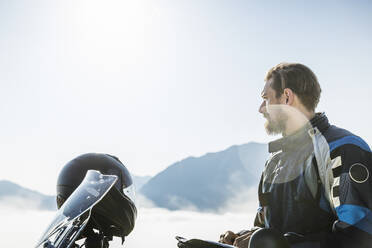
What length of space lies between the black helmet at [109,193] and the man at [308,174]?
0.77m

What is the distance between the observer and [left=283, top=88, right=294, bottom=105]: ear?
9.57 feet

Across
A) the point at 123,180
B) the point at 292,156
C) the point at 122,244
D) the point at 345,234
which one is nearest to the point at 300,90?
the point at 292,156

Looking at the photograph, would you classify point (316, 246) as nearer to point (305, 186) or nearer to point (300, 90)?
point (305, 186)

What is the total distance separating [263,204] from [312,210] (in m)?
0.49

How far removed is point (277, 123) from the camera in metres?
2.98

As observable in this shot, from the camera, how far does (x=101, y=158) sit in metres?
3.22

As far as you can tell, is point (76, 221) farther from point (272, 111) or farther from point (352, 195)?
point (272, 111)

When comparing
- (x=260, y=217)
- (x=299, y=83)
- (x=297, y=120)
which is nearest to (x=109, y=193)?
(x=260, y=217)

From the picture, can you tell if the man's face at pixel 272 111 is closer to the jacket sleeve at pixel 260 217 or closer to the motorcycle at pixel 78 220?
the jacket sleeve at pixel 260 217

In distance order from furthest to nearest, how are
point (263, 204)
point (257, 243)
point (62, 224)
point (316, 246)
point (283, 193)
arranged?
point (263, 204)
point (283, 193)
point (316, 246)
point (62, 224)
point (257, 243)

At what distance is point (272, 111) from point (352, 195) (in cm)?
104

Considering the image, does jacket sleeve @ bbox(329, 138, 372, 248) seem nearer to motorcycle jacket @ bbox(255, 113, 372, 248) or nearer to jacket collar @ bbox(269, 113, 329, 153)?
motorcycle jacket @ bbox(255, 113, 372, 248)

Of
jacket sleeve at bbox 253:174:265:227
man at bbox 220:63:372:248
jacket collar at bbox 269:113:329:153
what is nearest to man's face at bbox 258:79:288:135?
man at bbox 220:63:372:248

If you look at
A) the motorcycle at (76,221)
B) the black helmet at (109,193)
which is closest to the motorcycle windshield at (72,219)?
the motorcycle at (76,221)
